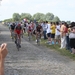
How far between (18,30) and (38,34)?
382 centimetres

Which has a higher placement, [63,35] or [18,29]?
[18,29]

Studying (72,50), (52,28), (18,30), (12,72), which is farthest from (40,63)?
(52,28)

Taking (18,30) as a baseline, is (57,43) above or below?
below

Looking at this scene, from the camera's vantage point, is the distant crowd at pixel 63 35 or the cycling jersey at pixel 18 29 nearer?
the distant crowd at pixel 63 35

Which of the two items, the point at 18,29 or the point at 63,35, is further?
the point at 63,35

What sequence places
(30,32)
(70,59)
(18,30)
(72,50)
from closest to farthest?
1. (70,59)
2. (72,50)
3. (18,30)
4. (30,32)

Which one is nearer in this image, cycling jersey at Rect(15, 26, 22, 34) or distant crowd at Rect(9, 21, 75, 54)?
distant crowd at Rect(9, 21, 75, 54)

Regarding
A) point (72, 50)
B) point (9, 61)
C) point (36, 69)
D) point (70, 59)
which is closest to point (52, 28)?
point (72, 50)

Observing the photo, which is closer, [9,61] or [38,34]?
[9,61]

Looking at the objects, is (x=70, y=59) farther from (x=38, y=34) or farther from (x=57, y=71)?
(x=38, y=34)

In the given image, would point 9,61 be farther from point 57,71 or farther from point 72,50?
point 72,50

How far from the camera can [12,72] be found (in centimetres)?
1013

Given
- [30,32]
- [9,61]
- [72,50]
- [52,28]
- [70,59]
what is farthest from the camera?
[30,32]

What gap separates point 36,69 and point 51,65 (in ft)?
4.01
